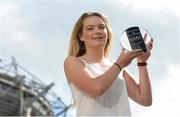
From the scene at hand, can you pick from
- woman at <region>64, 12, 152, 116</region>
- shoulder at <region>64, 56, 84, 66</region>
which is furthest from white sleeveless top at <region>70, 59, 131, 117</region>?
shoulder at <region>64, 56, 84, 66</region>

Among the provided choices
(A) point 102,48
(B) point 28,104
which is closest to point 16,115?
(B) point 28,104

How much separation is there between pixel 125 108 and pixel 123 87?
0.16m

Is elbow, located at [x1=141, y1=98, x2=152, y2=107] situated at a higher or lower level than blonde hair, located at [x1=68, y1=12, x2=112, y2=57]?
lower

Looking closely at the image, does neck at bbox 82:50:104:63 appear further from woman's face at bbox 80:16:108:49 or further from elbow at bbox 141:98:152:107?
elbow at bbox 141:98:152:107

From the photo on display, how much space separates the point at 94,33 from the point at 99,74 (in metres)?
0.28

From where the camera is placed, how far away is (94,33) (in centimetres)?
393

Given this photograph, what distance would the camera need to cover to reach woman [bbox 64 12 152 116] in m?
3.69

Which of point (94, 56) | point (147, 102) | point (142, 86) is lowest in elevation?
point (147, 102)

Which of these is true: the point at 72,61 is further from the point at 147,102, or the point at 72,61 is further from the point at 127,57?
the point at 147,102

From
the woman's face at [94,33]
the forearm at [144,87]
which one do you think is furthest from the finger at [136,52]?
the woman's face at [94,33]

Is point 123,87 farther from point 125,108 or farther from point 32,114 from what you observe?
point 32,114

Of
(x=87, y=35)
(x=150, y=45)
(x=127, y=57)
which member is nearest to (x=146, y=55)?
(x=150, y=45)

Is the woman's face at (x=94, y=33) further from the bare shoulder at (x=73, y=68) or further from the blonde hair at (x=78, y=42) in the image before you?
the bare shoulder at (x=73, y=68)

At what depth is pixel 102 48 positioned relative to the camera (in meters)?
3.99
